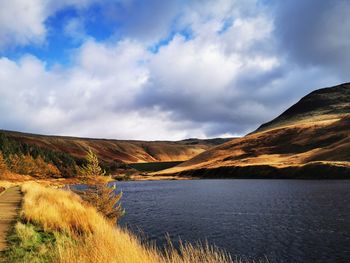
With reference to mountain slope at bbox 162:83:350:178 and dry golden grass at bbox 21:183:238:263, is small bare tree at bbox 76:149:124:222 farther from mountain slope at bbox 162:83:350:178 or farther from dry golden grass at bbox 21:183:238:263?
mountain slope at bbox 162:83:350:178

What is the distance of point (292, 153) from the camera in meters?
131

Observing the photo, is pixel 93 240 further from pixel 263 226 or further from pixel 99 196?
pixel 263 226

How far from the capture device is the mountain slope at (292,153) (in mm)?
97688

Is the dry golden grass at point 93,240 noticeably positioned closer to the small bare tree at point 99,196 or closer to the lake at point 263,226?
the small bare tree at point 99,196

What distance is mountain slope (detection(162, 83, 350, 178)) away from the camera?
3846 inches

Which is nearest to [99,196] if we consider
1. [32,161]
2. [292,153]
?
[32,161]

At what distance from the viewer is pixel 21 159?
108 m

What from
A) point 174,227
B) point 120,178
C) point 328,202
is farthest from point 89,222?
point 120,178

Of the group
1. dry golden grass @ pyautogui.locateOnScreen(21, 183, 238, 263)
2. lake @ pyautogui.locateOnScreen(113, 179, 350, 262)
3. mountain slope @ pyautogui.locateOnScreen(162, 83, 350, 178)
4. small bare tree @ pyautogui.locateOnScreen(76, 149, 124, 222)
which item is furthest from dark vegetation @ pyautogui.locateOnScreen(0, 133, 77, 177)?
dry golden grass @ pyautogui.locateOnScreen(21, 183, 238, 263)

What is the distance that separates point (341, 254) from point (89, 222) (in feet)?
45.3

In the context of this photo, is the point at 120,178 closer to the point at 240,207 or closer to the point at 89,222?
the point at 240,207

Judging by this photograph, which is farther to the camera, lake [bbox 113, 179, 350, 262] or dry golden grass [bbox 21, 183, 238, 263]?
lake [bbox 113, 179, 350, 262]

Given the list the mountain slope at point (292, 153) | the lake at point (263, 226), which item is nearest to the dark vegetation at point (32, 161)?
the mountain slope at point (292, 153)

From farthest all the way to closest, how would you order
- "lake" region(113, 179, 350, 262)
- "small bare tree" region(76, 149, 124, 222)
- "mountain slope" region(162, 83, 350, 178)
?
1. "mountain slope" region(162, 83, 350, 178)
2. "small bare tree" region(76, 149, 124, 222)
3. "lake" region(113, 179, 350, 262)
